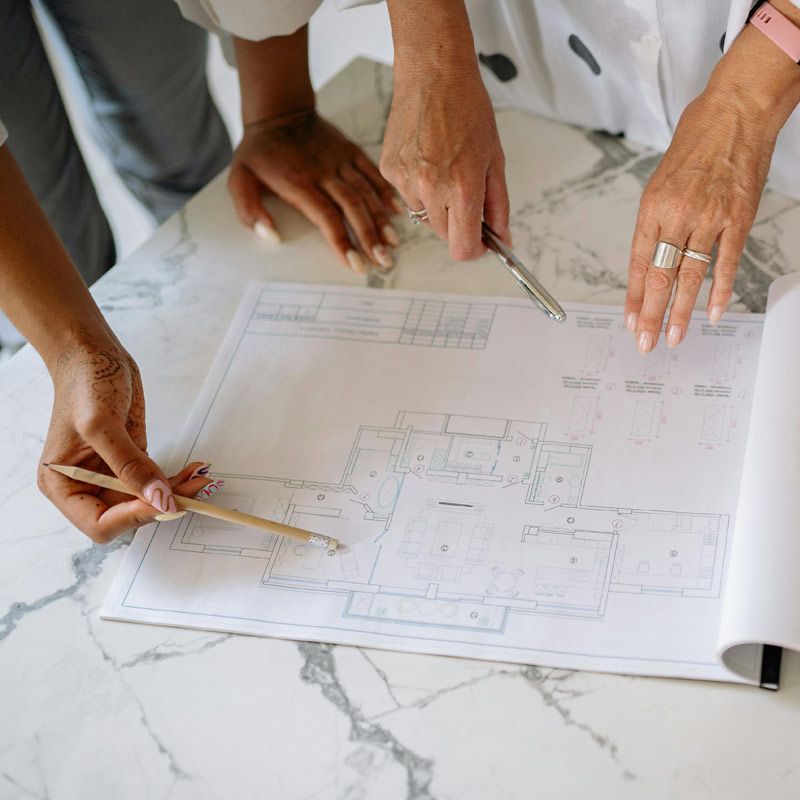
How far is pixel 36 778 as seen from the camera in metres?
0.67

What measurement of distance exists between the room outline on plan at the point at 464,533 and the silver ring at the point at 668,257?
17cm

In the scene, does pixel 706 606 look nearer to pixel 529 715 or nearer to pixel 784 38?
pixel 529 715

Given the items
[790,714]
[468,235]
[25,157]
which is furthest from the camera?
[25,157]

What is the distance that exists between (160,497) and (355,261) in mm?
338

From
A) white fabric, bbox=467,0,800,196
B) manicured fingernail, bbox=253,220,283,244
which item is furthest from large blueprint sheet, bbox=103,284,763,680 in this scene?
white fabric, bbox=467,0,800,196

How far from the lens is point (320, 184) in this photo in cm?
103

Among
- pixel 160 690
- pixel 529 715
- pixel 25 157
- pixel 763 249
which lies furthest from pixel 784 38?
pixel 25 157

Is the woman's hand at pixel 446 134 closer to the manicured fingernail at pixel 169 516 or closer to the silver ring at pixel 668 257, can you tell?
the silver ring at pixel 668 257

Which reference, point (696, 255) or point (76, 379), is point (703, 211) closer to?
point (696, 255)

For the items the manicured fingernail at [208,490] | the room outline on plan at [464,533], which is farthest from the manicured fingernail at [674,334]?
the manicured fingernail at [208,490]

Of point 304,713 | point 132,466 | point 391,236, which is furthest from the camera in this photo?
point 391,236

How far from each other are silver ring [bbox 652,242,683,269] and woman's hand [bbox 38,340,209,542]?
416 mm

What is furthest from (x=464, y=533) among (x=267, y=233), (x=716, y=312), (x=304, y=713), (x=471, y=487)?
(x=267, y=233)

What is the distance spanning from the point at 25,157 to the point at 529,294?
0.71m
